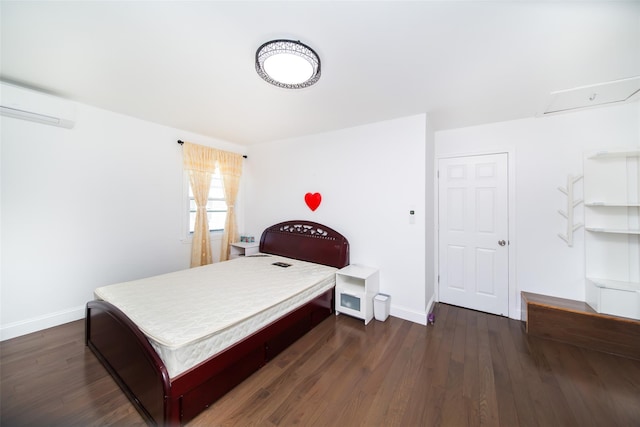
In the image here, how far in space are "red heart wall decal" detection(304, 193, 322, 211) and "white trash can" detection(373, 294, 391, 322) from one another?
1.57 meters

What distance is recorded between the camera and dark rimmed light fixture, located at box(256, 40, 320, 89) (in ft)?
5.07

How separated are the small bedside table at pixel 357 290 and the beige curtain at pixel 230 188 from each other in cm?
226

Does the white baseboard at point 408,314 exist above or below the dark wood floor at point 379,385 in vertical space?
above

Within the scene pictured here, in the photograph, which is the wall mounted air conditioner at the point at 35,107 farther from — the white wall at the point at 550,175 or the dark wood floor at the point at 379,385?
the white wall at the point at 550,175

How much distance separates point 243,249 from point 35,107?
2.84 metres

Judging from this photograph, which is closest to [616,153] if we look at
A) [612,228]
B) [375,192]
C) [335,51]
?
[612,228]

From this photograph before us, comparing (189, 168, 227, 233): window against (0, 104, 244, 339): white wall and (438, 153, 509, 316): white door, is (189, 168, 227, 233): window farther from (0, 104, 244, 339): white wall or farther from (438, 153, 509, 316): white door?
(438, 153, 509, 316): white door

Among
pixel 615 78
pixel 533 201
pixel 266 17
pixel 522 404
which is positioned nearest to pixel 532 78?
pixel 615 78

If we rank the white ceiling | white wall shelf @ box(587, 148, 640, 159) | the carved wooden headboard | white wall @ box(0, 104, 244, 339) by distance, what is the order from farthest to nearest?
the carved wooden headboard
white wall @ box(0, 104, 244, 339)
white wall shelf @ box(587, 148, 640, 159)
the white ceiling

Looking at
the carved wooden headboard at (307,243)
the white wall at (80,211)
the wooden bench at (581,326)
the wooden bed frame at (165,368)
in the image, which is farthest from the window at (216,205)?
the wooden bench at (581,326)

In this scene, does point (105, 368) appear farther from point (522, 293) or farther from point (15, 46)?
point (522, 293)

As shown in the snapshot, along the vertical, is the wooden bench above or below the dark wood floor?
above

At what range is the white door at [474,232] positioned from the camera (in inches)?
114

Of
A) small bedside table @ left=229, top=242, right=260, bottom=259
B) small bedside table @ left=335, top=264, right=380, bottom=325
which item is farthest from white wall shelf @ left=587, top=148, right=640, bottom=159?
small bedside table @ left=229, top=242, right=260, bottom=259
